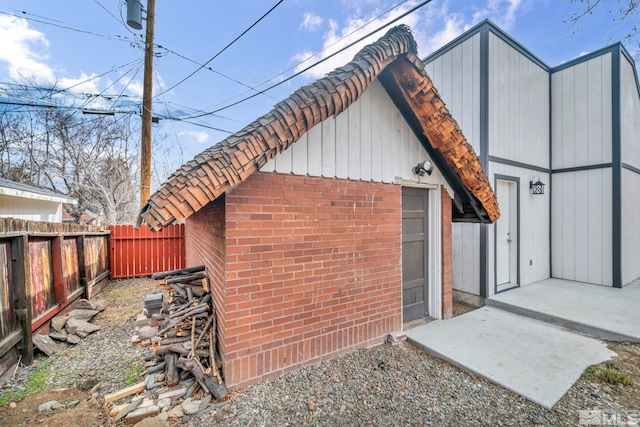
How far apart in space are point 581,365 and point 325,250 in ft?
11.9

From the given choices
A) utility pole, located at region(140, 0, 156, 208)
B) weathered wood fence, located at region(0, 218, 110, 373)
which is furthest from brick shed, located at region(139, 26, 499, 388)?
utility pole, located at region(140, 0, 156, 208)

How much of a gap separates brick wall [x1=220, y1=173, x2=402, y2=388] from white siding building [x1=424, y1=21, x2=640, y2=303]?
3348 mm

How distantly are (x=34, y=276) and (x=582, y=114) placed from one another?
12.8 meters

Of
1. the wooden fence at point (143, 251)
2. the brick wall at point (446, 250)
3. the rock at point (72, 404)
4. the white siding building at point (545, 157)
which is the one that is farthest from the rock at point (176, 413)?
the wooden fence at point (143, 251)

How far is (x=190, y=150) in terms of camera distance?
1694cm

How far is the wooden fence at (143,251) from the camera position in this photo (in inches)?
342

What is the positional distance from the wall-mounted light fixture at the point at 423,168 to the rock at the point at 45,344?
619 centimetres

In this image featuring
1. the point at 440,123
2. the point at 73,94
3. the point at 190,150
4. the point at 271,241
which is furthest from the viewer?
the point at 190,150

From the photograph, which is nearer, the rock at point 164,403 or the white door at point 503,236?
the rock at point 164,403

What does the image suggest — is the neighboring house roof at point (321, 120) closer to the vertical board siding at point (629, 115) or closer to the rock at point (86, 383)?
the rock at point (86, 383)

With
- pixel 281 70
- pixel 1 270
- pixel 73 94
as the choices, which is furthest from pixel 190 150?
pixel 1 270

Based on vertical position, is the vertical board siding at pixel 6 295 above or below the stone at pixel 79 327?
above

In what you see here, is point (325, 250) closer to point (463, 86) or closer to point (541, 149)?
point (463, 86)

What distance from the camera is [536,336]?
4.18 metres
